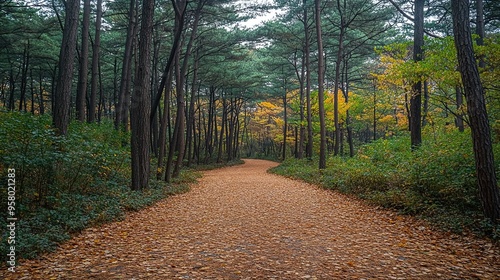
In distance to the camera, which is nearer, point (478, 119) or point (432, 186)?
point (478, 119)

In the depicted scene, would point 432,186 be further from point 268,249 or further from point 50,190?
point 50,190

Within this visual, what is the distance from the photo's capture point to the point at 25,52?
1930cm

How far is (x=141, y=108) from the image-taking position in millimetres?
8977

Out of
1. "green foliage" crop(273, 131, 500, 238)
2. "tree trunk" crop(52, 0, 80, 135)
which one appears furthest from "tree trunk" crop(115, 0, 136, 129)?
"green foliage" crop(273, 131, 500, 238)

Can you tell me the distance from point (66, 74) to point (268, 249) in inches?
294

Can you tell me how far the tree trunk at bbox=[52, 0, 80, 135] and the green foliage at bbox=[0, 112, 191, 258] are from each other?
1.14 m

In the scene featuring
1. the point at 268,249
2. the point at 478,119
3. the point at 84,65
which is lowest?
the point at 268,249

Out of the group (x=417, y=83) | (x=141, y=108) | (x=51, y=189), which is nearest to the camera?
(x=51, y=189)

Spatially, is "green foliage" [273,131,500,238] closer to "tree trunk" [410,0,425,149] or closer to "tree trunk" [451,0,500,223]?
"tree trunk" [451,0,500,223]

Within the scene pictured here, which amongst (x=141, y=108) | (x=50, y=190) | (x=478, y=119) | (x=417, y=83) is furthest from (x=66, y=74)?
(x=417, y=83)

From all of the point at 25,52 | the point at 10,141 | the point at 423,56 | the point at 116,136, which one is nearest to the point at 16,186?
the point at 10,141

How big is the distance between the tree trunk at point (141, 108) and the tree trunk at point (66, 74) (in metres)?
1.82

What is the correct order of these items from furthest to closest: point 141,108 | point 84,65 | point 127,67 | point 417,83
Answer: point 127,67 → point 84,65 → point 417,83 → point 141,108

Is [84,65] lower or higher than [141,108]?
higher
